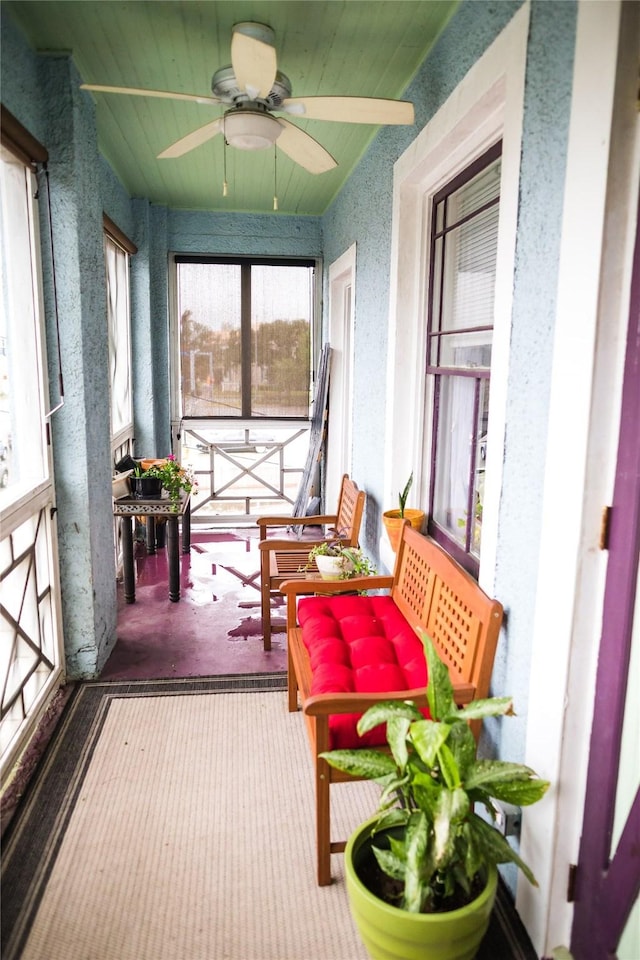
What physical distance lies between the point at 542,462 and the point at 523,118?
35.1 inches

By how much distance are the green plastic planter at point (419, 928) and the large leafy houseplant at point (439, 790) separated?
0.04m

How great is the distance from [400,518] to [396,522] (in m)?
0.07

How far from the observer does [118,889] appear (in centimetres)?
186

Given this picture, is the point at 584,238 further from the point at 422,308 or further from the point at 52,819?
the point at 52,819

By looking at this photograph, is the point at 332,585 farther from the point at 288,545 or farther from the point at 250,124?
the point at 250,124

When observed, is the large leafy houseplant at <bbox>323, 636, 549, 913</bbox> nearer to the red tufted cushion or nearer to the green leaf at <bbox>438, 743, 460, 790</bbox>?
the green leaf at <bbox>438, 743, 460, 790</bbox>

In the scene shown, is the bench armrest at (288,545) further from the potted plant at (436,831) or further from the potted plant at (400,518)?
the potted plant at (436,831)

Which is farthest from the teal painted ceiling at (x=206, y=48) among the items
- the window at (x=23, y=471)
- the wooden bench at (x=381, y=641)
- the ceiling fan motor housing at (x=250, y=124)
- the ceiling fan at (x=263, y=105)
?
the wooden bench at (x=381, y=641)

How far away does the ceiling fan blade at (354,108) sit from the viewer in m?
2.12

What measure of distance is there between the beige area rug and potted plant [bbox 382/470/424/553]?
870 millimetres

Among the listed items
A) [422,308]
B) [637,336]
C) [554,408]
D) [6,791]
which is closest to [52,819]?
[6,791]

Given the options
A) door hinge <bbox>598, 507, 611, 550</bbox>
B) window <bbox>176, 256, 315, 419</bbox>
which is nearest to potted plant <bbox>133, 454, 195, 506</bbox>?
window <bbox>176, 256, 315, 419</bbox>

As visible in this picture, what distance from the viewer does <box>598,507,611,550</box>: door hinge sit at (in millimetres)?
1441

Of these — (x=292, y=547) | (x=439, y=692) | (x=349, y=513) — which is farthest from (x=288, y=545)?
(x=439, y=692)
